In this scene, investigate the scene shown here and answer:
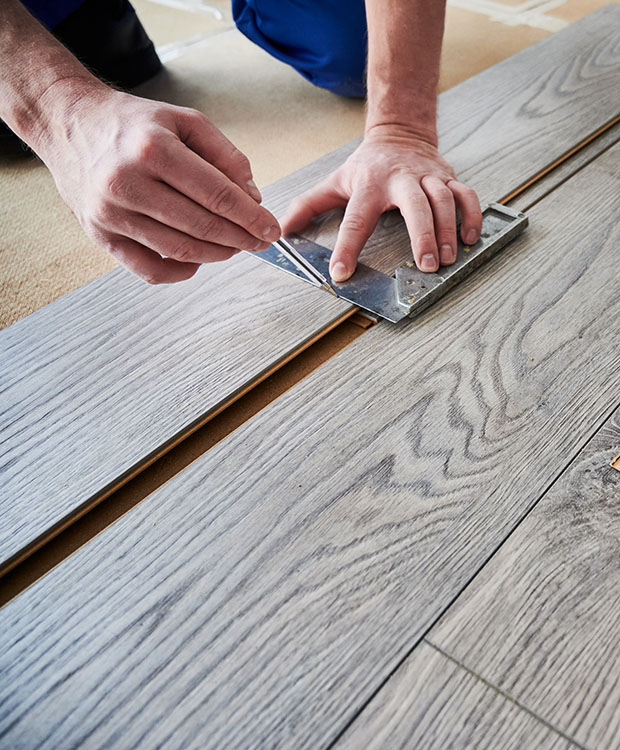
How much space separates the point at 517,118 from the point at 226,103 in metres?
0.95

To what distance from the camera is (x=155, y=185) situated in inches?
27.9

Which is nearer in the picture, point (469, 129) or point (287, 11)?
point (469, 129)

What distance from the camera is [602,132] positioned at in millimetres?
1202

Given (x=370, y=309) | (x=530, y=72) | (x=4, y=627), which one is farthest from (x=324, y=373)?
(x=530, y=72)

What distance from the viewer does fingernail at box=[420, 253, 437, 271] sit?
2.86ft

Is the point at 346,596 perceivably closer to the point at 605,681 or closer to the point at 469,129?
the point at 605,681

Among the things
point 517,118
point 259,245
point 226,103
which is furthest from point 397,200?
point 226,103

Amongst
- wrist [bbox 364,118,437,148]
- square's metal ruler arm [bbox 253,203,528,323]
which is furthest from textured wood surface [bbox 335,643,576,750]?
wrist [bbox 364,118,437,148]

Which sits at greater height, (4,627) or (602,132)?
(4,627)

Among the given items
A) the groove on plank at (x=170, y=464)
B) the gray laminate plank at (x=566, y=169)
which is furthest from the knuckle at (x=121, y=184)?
the gray laminate plank at (x=566, y=169)

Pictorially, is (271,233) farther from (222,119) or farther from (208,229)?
(222,119)

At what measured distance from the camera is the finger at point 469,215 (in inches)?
36.3

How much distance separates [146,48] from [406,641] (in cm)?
192

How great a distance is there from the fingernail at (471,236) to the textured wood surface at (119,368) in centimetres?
22
